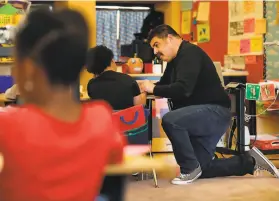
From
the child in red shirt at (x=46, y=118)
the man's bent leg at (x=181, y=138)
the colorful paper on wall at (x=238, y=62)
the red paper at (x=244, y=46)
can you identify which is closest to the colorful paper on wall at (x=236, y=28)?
the red paper at (x=244, y=46)

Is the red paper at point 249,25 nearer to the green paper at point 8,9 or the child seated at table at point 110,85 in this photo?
the child seated at table at point 110,85

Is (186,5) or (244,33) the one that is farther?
(186,5)

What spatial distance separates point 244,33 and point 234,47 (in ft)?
0.95

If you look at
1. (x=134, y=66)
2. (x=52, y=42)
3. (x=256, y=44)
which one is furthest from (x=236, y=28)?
(x=52, y=42)

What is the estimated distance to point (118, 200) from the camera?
1.36 m

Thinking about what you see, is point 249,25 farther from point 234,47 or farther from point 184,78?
point 184,78

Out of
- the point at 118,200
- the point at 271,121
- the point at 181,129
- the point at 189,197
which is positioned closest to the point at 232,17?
the point at 271,121

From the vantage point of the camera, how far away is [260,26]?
5.25 meters

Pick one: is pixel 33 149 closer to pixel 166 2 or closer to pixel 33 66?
pixel 33 66

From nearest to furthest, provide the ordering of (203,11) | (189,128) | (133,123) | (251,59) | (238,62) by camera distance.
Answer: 1. (133,123)
2. (189,128)
3. (251,59)
4. (238,62)
5. (203,11)

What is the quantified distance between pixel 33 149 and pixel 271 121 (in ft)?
13.6

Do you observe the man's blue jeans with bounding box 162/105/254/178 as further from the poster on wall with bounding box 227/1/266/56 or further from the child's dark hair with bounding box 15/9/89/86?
the child's dark hair with bounding box 15/9/89/86

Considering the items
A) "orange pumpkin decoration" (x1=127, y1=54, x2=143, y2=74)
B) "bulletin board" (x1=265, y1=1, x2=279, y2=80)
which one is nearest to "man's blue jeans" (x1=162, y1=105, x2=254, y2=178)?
"orange pumpkin decoration" (x1=127, y1=54, x2=143, y2=74)

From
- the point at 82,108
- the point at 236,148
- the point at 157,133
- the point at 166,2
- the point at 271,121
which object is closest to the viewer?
the point at 82,108
